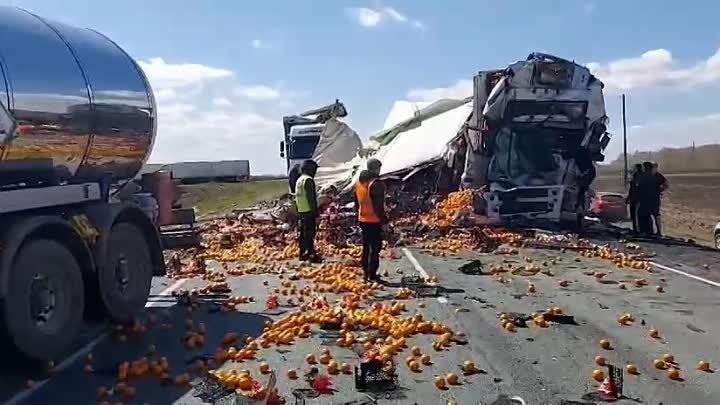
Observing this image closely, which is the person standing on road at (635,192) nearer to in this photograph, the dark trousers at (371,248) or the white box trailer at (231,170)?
the dark trousers at (371,248)

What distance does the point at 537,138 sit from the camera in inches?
794

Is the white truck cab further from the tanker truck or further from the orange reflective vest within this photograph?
the tanker truck

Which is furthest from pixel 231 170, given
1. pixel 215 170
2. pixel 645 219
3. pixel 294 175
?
pixel 645 219

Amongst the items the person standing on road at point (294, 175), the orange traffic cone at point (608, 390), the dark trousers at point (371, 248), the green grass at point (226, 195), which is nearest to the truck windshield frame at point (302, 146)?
the green grass at point (226, 195)

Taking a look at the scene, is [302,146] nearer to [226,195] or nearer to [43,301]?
[226,195]

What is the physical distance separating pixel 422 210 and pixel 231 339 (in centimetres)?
1312

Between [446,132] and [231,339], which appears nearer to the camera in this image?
[231,339]

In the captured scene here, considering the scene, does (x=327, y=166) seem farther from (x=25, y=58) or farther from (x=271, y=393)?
(x=271, y=393)

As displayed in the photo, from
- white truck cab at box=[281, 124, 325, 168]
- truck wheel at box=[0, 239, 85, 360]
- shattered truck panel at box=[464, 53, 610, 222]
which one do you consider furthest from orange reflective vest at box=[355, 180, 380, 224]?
white truck cab at box=[281, 124, 325, 168]

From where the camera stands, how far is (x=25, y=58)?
832 cm

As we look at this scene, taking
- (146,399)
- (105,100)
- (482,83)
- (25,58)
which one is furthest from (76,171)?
(482,83)

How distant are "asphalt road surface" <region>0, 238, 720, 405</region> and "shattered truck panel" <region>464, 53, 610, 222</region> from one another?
655 centimetres

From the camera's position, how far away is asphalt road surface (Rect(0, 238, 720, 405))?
682 centimetres

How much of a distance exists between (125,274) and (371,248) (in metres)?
4.15
